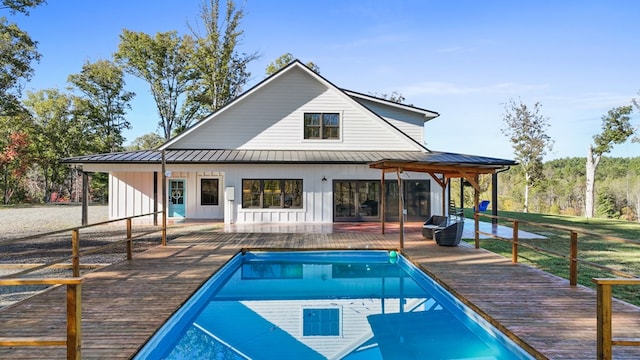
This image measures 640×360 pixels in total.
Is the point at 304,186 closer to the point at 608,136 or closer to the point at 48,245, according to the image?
the point at 48,245

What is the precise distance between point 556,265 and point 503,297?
3.70m

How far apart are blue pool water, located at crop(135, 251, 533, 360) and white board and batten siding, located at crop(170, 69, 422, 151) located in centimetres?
804

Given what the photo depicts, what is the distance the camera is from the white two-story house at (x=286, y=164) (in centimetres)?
1466

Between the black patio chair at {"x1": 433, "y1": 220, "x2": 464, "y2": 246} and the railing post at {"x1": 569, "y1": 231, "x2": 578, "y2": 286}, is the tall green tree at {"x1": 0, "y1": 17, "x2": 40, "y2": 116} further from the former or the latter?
the railing post at {"x1": 569, "y1": 231, "x2": 578, "y2": 286}

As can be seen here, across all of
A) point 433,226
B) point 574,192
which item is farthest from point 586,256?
point 574,192

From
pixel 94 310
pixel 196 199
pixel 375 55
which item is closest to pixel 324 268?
pixel 94 310

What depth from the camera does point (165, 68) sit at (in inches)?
1225

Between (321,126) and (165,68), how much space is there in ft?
70.1

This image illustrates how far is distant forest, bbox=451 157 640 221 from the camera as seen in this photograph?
33.3 metres

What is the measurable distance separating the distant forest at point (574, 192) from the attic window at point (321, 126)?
21.0 meters

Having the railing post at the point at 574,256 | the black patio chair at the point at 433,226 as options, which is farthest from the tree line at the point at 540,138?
the railing post at the point at 574,256

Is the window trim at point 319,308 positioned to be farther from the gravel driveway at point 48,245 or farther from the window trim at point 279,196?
the window trim at point 279,196

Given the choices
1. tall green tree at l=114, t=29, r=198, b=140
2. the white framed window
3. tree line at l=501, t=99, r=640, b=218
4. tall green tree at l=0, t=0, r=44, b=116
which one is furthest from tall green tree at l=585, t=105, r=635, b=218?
tall green tree at l=0, t=0, r=44, b=116

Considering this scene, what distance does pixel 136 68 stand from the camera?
31.0m
